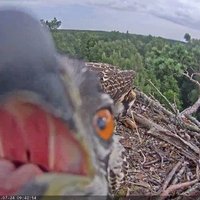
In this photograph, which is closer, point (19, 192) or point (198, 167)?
point (19, 192)

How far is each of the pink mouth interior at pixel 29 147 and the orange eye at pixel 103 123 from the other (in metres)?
0.03

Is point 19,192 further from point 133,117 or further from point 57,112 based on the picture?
point 133,117

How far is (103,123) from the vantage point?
35 centimetres

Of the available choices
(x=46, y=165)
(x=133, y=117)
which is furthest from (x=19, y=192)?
(x=133, y=117)

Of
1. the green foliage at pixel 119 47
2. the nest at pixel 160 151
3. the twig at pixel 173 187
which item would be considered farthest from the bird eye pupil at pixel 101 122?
the twig at pixel 173 187

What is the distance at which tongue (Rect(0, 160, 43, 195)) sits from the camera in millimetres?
312

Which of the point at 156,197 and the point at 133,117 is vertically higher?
the point at 133,117

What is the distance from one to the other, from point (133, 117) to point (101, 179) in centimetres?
149

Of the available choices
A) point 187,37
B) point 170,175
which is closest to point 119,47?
point 187,37

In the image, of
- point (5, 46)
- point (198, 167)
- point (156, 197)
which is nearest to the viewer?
point (5, 46)

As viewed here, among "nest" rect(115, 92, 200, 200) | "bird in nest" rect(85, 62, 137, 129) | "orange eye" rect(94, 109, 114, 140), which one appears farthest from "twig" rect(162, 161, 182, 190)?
"orange eye" rect(94, 109, 114, 140)

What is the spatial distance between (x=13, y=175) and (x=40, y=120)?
4 cm

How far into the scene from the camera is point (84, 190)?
0.33 meters

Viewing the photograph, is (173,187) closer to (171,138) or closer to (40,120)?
(171,138)
